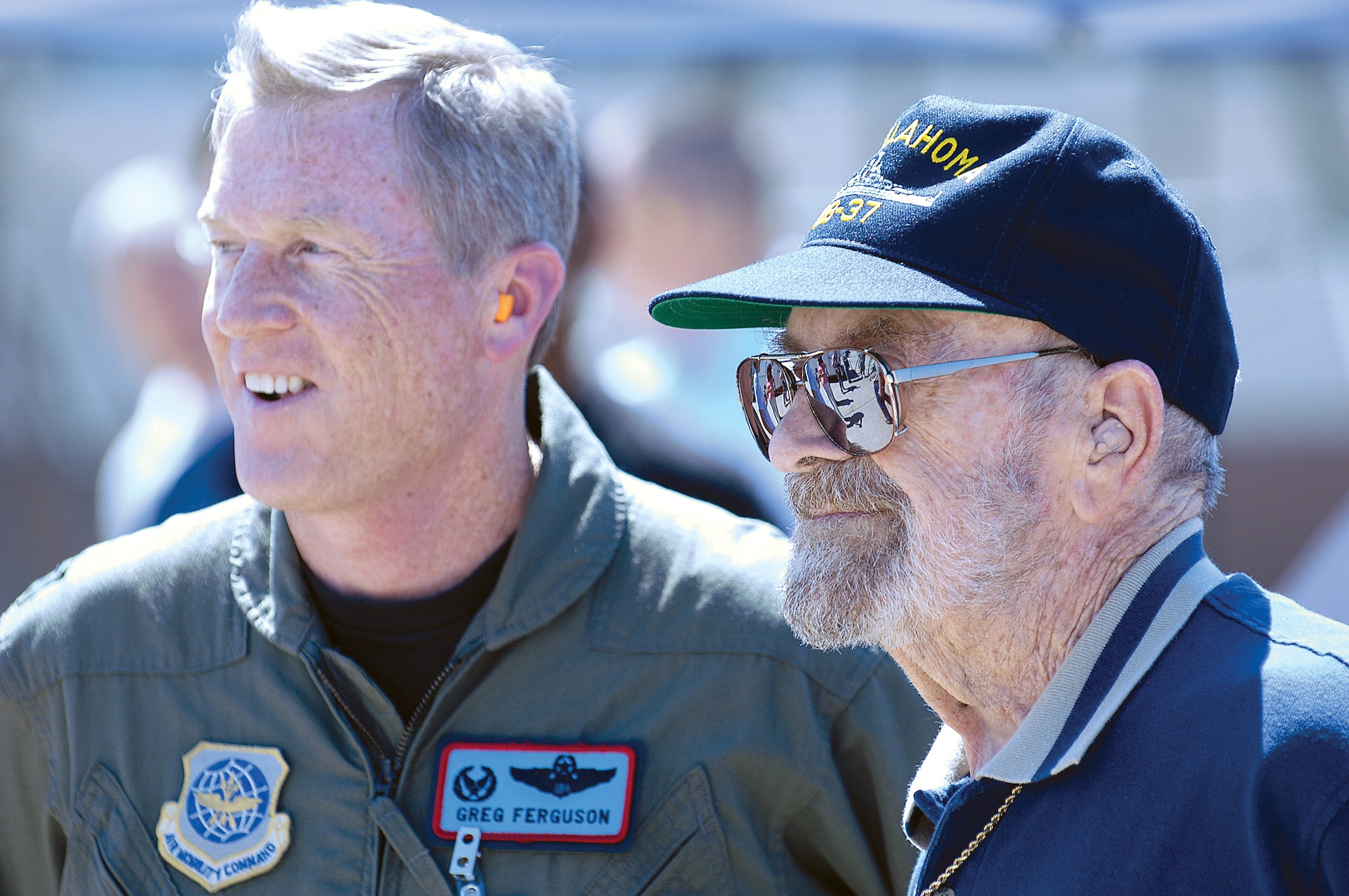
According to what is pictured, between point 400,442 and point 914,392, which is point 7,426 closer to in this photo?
point 400,442

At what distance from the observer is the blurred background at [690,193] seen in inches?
163

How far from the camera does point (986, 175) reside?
5.45 feet

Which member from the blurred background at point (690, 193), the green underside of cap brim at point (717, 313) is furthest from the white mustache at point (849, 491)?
the blurred background at point (690, 193)

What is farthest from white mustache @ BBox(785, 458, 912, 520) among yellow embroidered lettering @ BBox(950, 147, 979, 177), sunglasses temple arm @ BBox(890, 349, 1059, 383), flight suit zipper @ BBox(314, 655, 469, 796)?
flight suit zipper @ BBox(314, 655, 469, 796)

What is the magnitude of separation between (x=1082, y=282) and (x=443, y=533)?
1.12 metres

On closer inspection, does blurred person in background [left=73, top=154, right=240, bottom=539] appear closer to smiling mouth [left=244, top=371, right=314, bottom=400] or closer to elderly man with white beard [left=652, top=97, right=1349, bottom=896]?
smiling mouth [left=244, top=371, right=314, bottom=400]

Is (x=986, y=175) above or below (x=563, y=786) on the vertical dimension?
above

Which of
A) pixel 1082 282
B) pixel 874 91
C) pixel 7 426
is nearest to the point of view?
pixel 1082 282

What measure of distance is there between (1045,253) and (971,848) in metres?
0.71

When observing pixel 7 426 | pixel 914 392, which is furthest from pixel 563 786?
pixel 7 426

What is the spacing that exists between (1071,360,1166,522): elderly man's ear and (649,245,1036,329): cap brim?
0.46ft

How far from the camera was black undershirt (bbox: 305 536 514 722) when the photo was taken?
86.7 inches

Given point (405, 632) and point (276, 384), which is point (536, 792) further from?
point (276, 384)

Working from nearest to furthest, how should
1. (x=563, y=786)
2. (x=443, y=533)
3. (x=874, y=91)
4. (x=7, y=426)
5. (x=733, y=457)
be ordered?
(x=563, y=786)
(x=443, y=533)
(x=733, y=457)
(x=874, y=91)
(x=7, y=426)
